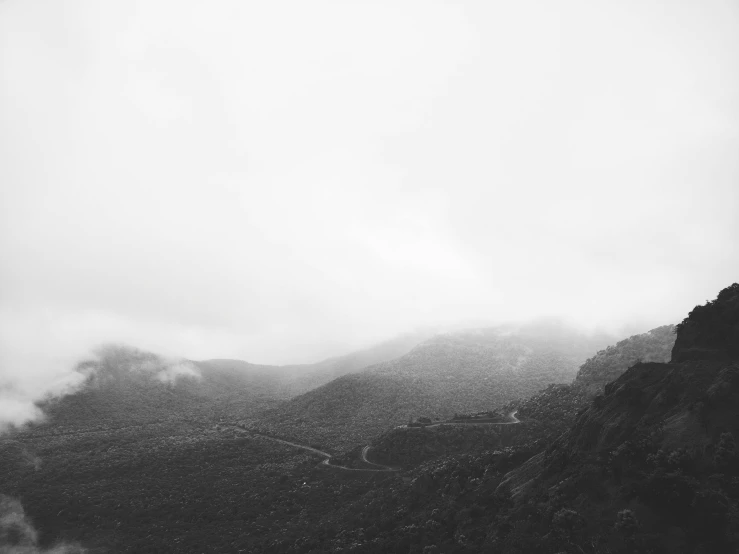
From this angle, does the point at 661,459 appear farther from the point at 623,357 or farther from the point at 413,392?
the point at 413,392

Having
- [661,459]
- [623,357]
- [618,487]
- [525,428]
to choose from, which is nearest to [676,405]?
[661,459]

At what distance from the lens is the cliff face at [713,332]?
119 feet

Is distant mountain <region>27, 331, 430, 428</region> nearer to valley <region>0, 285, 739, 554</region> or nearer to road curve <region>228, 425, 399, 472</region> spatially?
valley <region>0, 285, 739, 554</region>

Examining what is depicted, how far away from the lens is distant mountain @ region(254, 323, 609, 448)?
114688 mm

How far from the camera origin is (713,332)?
127 feet

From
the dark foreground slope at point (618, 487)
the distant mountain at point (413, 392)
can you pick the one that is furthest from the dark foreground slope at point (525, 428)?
the dark foreground slope at point (618, 487)

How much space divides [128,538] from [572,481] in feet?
219

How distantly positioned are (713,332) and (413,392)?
10385 centimetres

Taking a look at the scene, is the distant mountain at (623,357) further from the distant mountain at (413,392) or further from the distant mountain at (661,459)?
the distant mountain at (661,459)

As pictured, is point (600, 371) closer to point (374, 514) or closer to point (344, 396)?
point (374, 514)

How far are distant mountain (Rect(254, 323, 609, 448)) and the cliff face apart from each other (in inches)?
3053

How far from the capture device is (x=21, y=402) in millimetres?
155875

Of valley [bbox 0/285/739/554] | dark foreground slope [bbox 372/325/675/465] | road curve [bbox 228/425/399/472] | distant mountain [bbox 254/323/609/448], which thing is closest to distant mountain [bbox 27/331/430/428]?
valley [bbox 0/285/739/554]

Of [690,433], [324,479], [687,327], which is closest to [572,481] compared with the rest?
[690,433]
